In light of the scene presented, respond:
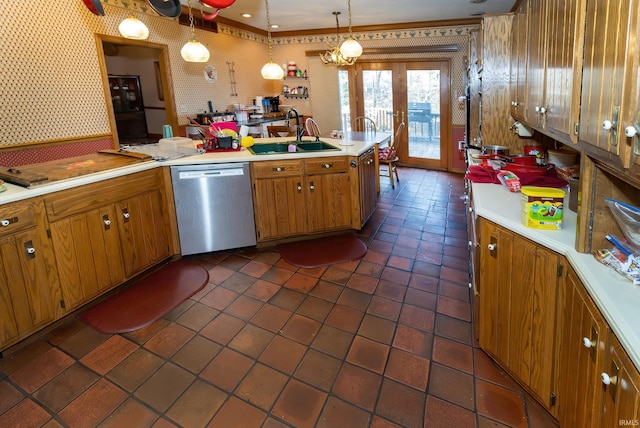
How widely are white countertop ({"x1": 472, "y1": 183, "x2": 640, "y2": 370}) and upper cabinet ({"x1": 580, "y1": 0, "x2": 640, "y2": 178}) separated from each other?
37 centimetres

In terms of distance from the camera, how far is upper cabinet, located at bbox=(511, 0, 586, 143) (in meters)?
1.35

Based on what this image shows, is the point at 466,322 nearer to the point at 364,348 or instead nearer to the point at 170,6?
the point at 364,348

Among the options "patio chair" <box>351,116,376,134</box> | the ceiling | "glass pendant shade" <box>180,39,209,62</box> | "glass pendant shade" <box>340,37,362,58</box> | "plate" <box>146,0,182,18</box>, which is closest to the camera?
"plate" <box>146,0,182,18</box>

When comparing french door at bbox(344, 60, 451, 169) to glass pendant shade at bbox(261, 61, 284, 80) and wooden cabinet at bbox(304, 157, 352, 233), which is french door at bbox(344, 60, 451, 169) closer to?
glass pendant shade at bbox(261, 61, 284, 80)

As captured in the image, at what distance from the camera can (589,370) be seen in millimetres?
1174

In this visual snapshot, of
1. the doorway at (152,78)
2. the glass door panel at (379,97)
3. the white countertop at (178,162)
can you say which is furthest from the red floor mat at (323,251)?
the glass door panel at (379,97)

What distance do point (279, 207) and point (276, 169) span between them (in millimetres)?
352

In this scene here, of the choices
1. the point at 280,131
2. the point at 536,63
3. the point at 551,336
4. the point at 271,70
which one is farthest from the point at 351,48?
the point at 551,336

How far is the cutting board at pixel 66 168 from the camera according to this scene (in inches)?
91.7

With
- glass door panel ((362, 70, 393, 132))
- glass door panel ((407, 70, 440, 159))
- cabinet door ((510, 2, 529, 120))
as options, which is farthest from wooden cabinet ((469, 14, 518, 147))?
glass door panel ((362, 70, 393, 132))

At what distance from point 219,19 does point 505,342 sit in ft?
20.4

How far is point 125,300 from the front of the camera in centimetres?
271

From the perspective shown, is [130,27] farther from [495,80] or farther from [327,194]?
[495,80]

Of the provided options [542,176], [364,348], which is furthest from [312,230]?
[542,176]
